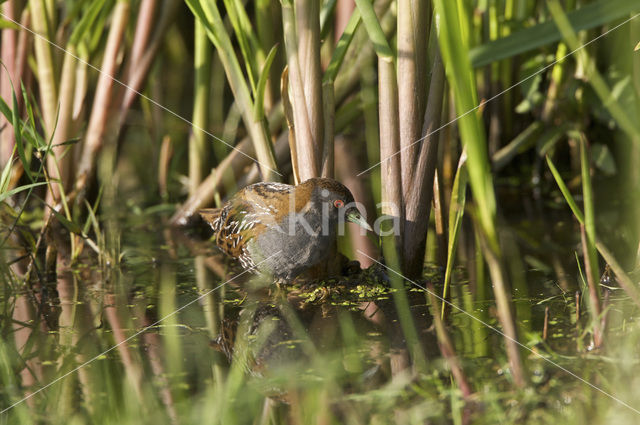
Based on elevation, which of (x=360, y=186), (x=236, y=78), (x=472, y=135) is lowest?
(x=360, y=186)

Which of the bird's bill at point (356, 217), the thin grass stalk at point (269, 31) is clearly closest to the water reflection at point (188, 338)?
the bird's bill at point (356, 217)

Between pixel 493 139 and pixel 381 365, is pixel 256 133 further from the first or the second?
pixel 493 139

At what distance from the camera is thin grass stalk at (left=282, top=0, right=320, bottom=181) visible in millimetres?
2885

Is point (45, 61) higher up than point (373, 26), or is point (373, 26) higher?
point (45, 61)

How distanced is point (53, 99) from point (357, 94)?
1725 mm

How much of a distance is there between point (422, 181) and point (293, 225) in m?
0.58

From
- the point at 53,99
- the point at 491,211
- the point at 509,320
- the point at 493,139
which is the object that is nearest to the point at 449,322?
the point at 509,320

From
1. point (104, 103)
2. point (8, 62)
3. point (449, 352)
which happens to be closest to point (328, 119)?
point (449, 352)

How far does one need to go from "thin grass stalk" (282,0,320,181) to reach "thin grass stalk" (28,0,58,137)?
1.61 meters

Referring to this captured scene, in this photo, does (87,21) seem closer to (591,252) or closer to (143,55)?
(143,55)

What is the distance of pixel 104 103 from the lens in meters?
4.11

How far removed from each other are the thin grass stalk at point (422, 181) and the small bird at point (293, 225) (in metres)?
0.20

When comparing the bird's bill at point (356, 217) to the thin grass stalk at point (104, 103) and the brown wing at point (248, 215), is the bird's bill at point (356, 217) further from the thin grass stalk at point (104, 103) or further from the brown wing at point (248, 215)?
the thin grass stalk at point (104, 103)

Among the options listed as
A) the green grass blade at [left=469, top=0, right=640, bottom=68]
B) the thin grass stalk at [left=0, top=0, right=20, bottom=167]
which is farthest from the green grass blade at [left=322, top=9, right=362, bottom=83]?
the thin grass stalk at [left=0, top=0, right=20, bottom=167]
